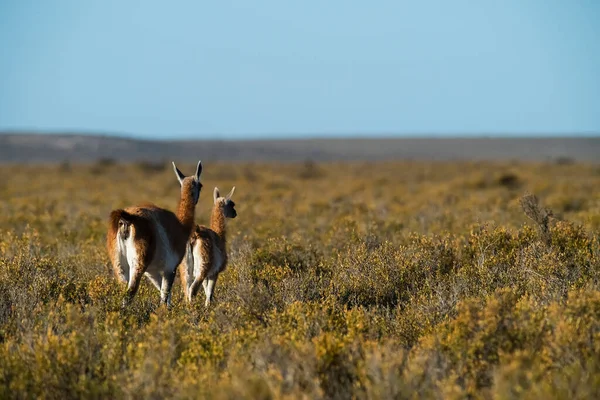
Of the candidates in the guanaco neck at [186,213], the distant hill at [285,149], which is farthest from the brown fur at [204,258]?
the distant hill at [285,149]

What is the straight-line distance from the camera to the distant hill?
105444mm

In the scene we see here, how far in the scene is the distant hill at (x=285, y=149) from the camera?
105 m

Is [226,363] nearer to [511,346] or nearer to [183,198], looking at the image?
[511,346]

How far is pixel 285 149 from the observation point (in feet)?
385

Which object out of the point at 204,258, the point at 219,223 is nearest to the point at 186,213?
the point at 204,258

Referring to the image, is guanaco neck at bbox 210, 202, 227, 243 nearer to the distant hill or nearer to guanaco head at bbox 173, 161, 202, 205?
guanaco head at bbox 173, 161, 202, 205

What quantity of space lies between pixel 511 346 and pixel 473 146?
374ft

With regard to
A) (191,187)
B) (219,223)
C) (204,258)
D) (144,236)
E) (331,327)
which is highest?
(191,187)

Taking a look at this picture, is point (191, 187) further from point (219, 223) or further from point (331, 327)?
point (331, 327)

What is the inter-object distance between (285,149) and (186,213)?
109m

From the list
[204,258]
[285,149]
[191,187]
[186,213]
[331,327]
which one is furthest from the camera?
[285,149]

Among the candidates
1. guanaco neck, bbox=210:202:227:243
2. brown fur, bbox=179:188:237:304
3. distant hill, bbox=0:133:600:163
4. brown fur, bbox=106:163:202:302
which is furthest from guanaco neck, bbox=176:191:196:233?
distant hill, bbox=0:133:600:163

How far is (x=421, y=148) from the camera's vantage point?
118m

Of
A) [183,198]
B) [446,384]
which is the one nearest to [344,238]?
[183,198]
